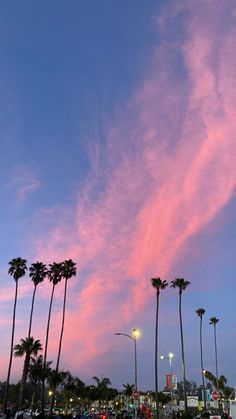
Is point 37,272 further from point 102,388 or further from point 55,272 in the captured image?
point 102,388

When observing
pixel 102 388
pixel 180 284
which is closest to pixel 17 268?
pixel 180 284

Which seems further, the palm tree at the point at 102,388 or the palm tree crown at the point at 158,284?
the palm tree at the point at 102,388

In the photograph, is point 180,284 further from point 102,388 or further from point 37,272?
point 102,388

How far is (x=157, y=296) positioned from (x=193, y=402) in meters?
114

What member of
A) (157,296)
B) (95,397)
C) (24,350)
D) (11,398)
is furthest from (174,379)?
(11,398)

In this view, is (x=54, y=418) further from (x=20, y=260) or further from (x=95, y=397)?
(x=95, y=397)

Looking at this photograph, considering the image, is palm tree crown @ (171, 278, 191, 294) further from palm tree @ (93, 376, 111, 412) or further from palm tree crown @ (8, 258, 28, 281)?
palm tree @ (93, 376, 111, 412)

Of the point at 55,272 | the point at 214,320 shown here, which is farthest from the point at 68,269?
the point at 214,320

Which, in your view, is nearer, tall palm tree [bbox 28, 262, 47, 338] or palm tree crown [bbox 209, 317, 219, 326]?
tall palm tree [bbox 28, 262, 47, 338]

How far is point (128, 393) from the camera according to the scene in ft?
493

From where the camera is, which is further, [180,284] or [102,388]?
[102,388]

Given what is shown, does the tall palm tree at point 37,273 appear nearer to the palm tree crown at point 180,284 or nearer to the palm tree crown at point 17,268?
the palm tree crown at point 17,268

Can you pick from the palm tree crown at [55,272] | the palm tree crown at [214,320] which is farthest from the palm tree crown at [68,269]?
the palm tree crown at [214,320]

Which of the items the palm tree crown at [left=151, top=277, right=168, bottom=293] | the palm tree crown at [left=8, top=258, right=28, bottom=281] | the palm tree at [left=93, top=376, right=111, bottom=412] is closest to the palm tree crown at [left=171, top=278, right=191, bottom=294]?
the palm tree crown at [left=151, top=277, right=168, bottom=293]
